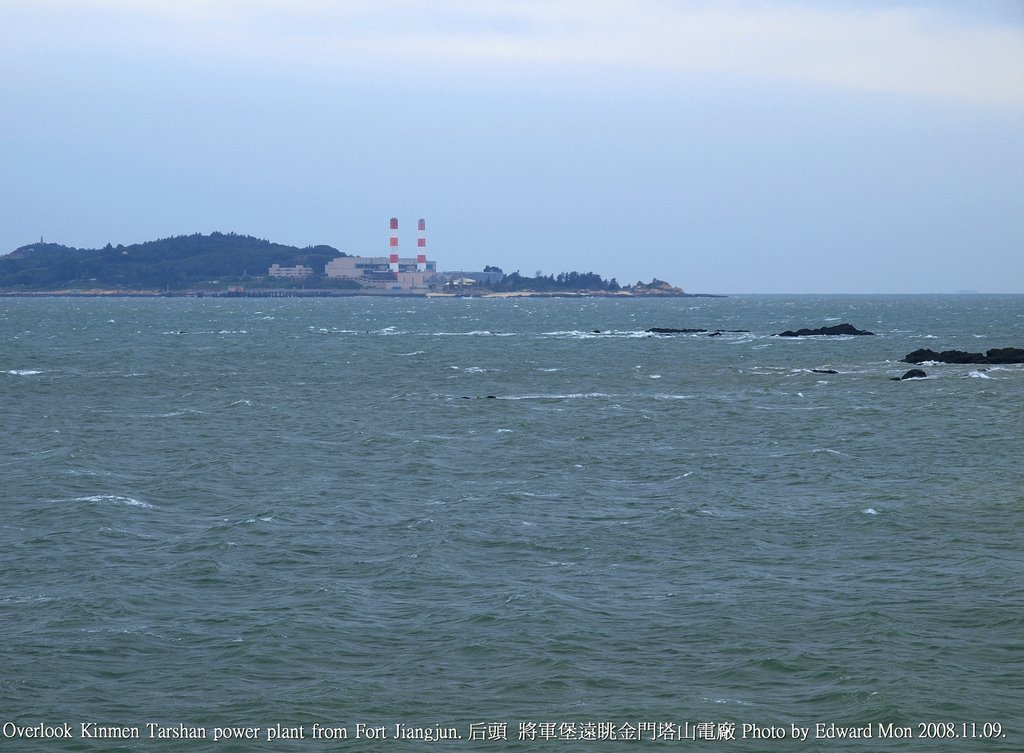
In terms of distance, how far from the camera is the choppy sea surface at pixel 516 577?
1903cm

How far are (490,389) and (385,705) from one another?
53687mm

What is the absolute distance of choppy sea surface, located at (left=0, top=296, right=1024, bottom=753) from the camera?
62.4 feet

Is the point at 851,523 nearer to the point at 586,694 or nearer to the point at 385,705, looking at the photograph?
the point at 586,694

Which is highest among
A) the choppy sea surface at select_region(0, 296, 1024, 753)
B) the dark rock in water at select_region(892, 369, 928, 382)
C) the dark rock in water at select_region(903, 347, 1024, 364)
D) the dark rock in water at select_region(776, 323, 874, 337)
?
the dark rock in water at select_region(776, 323, 874, 337)

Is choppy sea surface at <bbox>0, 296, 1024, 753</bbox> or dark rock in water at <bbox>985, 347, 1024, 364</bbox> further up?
dark rock in water at <bbox>985, 347, 1024, 364</bbox>

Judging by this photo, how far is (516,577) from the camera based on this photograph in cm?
2691

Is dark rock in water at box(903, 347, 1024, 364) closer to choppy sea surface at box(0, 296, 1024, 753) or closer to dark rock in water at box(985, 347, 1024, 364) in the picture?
dark rock in water at box(985, 347, 1024, 364)

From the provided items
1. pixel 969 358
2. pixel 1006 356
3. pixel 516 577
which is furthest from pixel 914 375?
pixel 516 577

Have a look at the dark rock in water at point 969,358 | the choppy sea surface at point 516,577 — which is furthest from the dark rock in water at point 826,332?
the choppy sea surface at point 516,577

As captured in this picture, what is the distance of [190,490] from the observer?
124 ft

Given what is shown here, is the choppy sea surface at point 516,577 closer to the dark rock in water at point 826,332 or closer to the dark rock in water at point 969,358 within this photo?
the dark rock in water at point 969,358

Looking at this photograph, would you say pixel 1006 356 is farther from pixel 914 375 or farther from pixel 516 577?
pixel 516 577

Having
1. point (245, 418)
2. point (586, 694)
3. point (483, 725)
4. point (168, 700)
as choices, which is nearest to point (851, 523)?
point (586, 694)

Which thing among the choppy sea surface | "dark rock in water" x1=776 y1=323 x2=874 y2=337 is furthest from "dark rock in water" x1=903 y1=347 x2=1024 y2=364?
"dark rock in water" x1=776 y1=323 x2=874 y2=337
